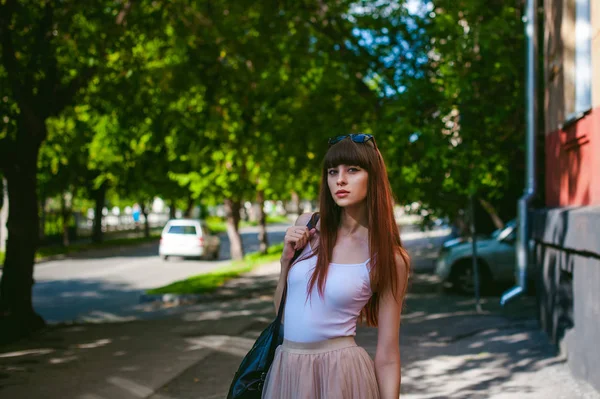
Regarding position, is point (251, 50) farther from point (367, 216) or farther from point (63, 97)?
point (367, 216)

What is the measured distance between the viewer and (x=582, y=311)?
738 centimetres

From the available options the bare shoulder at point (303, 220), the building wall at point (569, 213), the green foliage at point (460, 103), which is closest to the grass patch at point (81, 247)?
the green foliage at point (460, 103)

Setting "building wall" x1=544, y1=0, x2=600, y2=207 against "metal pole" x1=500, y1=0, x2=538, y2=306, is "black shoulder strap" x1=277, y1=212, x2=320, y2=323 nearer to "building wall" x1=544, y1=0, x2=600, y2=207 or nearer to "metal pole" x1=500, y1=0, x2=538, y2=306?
"building wall" x1=544, y1=0, x2=600, y2=207

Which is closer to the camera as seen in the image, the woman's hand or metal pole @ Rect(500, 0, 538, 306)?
the woman's hand

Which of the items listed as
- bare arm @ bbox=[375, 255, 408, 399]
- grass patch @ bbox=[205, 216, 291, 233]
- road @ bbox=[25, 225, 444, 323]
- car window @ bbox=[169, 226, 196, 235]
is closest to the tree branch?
road @ bbox=[25, 225, 444, 323]

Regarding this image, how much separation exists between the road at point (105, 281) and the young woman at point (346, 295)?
11.3 metres

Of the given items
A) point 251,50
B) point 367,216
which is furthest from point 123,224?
point 367,216

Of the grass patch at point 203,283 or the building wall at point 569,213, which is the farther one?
the grass patch at point 203,283

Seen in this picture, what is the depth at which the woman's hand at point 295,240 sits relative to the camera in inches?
111

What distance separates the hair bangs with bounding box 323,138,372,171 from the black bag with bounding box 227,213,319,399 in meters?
0.38

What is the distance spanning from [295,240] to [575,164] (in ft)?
23.4

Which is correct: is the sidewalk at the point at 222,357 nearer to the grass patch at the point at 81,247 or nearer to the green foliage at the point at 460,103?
the green foliage at the point at 460,103

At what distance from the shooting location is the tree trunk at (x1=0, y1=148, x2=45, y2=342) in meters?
11.1

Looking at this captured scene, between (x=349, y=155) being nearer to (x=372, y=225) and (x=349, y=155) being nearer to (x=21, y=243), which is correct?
(x=372, y=225)
